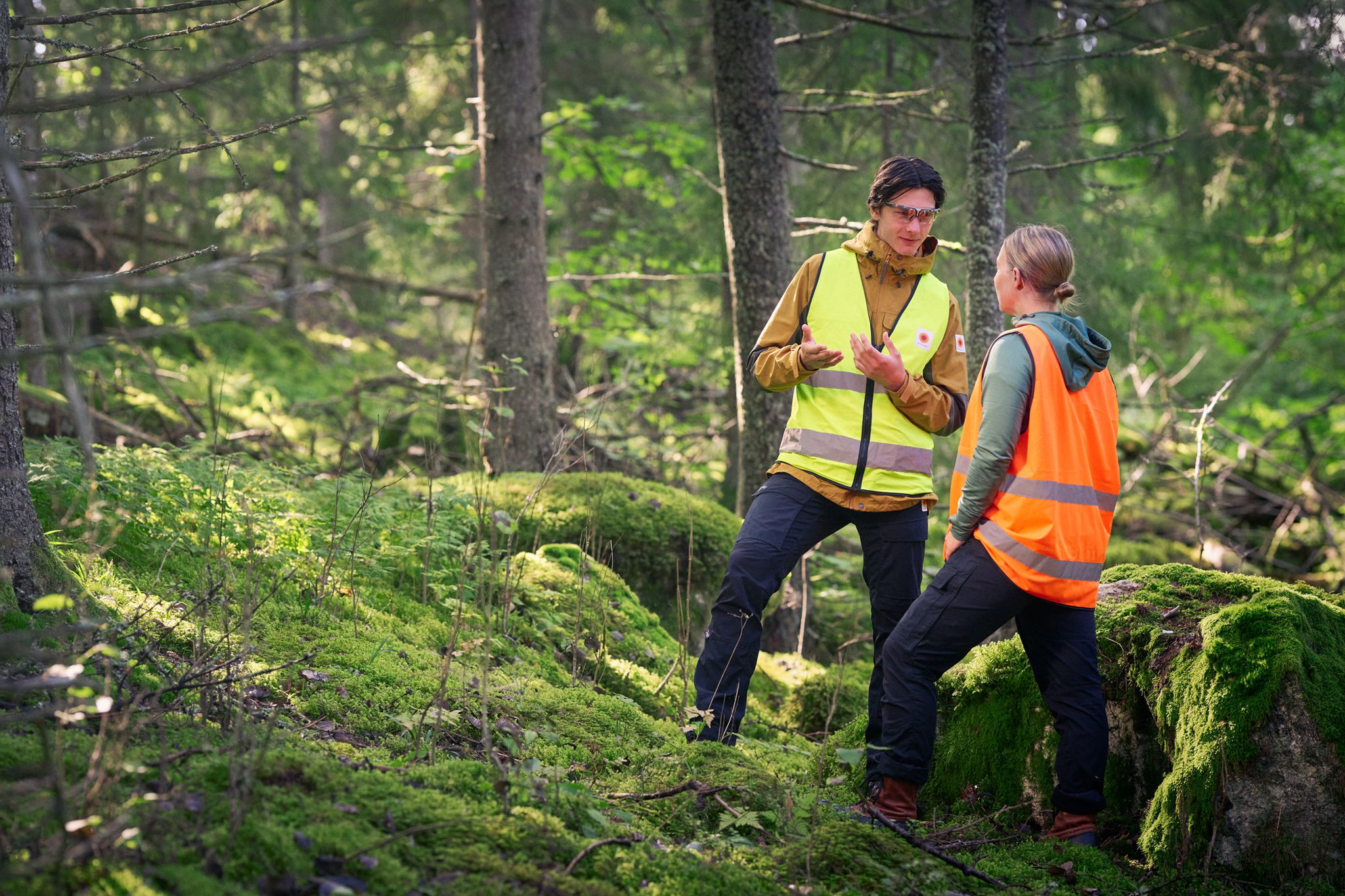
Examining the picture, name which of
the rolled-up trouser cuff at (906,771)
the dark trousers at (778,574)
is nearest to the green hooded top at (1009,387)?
the dark trousers at (778,574)

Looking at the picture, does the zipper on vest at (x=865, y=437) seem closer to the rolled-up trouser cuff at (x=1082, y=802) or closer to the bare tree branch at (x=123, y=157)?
the rolled-up trouser cuff at (x=1082, y=802)

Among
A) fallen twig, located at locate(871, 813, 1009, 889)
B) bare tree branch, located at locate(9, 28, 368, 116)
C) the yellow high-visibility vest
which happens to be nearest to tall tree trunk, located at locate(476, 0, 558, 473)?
the yellow high-visibility vest

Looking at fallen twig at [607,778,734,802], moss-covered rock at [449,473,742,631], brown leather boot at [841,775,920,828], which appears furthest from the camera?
moss-covered rock at [449,473,742,631]

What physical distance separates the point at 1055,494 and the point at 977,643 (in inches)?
25.9

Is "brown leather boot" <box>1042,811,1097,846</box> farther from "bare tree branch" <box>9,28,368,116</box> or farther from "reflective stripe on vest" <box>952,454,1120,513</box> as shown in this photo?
"bare tree branch" <box>9,28,368,116</box>

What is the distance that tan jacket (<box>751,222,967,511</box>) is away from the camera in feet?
13.0

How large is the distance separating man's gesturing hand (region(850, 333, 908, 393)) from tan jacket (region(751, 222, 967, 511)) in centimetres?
7

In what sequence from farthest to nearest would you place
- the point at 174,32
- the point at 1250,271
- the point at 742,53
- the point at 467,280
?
1. the point at 467,280
2. the point at 1250,271
3. the point at 742,53
4. the point at 174,32

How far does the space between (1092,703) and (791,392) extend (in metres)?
2.99

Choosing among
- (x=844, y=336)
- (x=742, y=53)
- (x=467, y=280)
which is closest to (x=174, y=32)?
(x=844, y=336)

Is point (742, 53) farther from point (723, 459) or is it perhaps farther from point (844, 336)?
point (723, 459)

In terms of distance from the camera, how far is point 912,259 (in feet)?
13.4

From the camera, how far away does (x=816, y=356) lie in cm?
388

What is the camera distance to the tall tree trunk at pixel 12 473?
3127 millimetres
